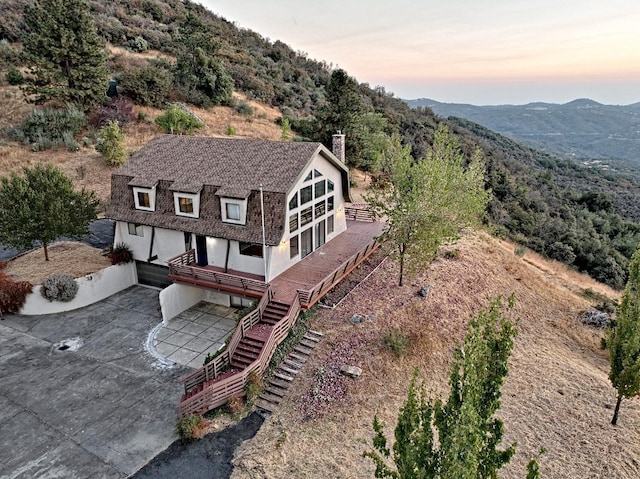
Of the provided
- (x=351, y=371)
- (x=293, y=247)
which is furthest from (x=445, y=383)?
(x=293, y=247)

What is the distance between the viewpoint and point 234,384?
15602 millimetres

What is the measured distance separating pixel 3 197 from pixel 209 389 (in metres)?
16.4

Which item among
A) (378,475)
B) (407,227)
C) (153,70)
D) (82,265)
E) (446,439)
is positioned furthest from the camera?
(153,70)

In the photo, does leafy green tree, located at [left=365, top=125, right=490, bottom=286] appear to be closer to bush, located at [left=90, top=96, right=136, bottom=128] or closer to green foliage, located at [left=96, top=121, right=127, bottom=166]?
green foliage, located at [left=96, top=121, right=127, bottom=166]

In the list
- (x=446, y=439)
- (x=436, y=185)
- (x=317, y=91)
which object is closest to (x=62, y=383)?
(x=446, y=439)

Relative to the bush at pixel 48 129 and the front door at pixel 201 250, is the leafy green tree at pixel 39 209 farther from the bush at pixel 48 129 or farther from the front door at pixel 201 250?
the bush at pixel 48 129

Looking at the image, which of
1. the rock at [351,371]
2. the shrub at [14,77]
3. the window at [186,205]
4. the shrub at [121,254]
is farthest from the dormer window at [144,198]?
the shrub at [14,77]

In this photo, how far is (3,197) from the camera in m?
21.6

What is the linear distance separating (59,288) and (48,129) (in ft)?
90.8

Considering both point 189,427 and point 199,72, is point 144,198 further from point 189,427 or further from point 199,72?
point 199,72

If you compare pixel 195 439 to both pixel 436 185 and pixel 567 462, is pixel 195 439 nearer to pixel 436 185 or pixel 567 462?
pixel 567 462

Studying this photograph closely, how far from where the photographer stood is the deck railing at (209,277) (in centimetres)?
1917

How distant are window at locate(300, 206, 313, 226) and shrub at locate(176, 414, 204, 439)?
11.1m

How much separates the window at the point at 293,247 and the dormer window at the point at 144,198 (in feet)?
26.0
